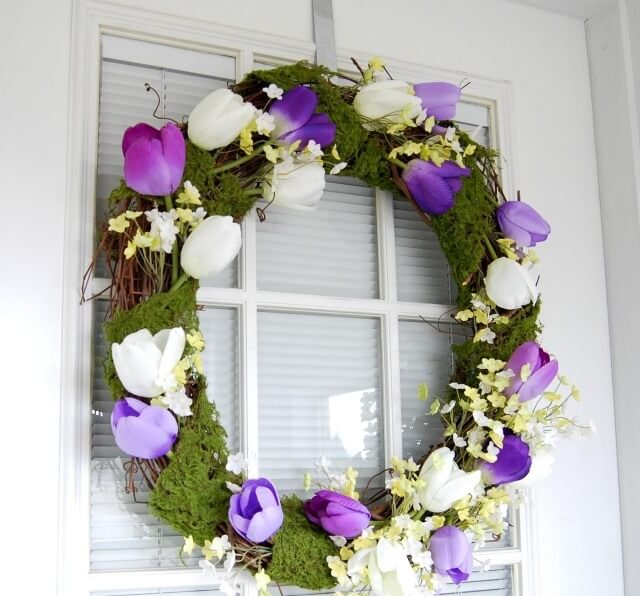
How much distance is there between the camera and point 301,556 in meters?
1.30

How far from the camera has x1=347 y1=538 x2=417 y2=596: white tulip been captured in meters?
1.28

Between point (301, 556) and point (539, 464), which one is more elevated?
point (539, 464)

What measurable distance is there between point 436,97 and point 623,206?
534 millimetres

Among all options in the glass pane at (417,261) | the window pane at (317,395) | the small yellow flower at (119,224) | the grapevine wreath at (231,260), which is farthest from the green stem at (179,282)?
the glass pane at (417,261)

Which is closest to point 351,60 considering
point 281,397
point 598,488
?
point 281,397

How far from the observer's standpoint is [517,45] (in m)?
1.86

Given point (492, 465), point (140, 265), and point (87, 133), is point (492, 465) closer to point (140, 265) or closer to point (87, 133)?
point (140, 265)

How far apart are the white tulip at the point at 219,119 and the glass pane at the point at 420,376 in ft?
1.62

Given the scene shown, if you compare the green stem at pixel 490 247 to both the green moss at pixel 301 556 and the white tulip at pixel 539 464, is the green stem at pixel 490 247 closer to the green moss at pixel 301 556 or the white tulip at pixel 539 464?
the white tulip at pixel 539 464

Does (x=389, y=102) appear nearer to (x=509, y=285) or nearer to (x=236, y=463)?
(x=509, y=285)

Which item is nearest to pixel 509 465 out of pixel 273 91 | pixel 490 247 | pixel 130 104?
pixel 490 247

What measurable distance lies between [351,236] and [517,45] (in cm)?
57

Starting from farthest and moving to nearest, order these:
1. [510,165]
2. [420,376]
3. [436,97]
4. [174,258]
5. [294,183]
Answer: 1. [510,165]
2. [420,376]
3. [436,97]
4. [294,183]
5. [174,258]

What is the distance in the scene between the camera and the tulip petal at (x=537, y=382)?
4.83 ft
